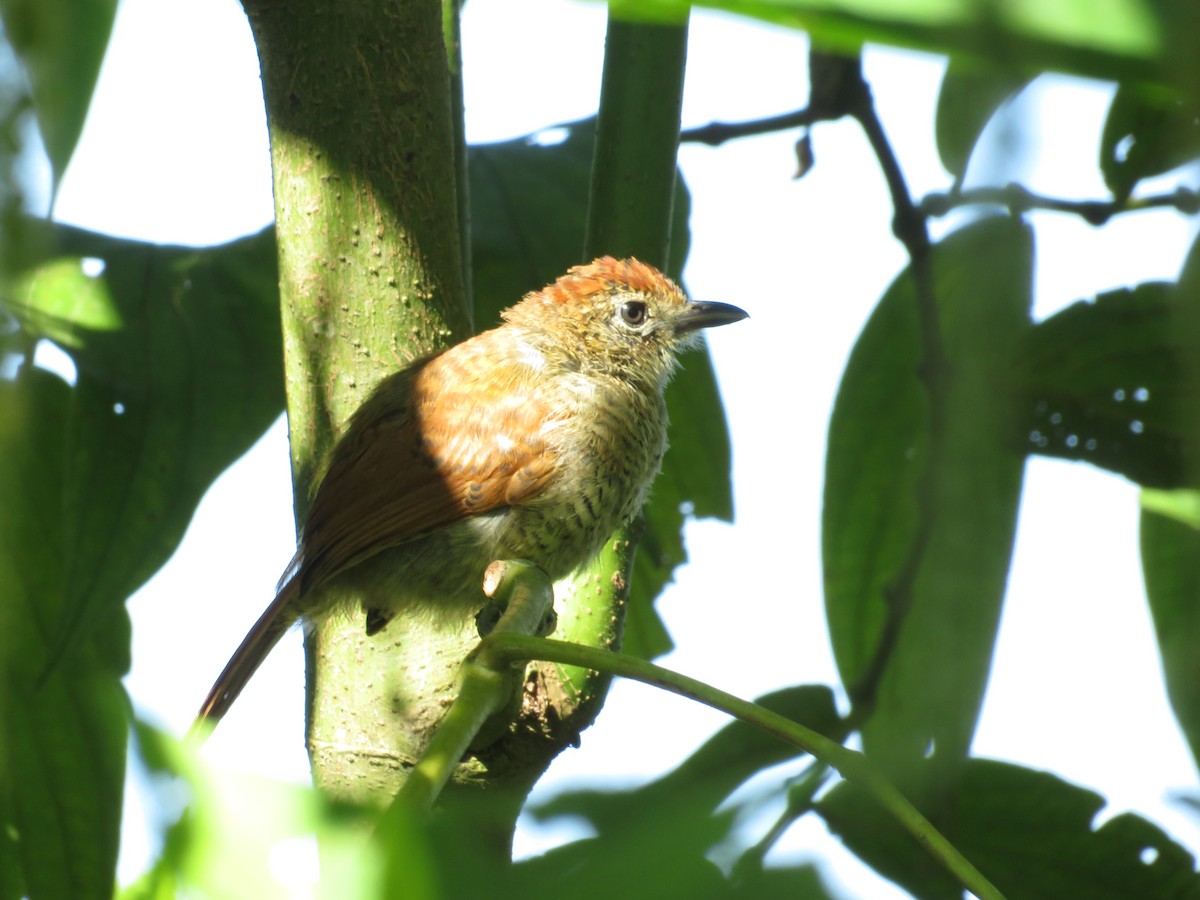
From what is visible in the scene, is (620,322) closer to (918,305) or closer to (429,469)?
(429,469)

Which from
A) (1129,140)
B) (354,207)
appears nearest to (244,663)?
(354,207)

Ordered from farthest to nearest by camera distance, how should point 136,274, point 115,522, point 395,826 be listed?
point 136,274 → point 115,522 → point 395,826

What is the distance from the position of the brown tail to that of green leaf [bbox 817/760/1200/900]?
5.24 feet

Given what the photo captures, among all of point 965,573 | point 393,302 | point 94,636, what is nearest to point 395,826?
point 965,573

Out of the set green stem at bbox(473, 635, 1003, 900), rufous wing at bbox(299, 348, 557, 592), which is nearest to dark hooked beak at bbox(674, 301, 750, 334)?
rufous wing at bbox(299, 348, 557, 592)

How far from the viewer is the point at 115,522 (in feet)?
7.51

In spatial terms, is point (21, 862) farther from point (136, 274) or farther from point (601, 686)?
point (136, 274)

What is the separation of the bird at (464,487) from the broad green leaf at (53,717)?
1.62ft

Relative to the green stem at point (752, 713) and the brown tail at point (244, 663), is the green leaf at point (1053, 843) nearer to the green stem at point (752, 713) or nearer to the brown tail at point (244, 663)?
the green stem at point (752, 713)

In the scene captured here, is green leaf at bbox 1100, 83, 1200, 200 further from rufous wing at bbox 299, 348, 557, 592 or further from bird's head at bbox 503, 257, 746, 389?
bird's head at bbox 503, 257, 746, 389

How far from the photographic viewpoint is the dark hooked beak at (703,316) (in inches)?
147

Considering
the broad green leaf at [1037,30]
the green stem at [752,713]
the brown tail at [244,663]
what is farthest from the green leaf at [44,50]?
the brown tail at [244,663]

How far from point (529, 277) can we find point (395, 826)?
7.63 ft

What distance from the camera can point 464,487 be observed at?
295 centimetres
